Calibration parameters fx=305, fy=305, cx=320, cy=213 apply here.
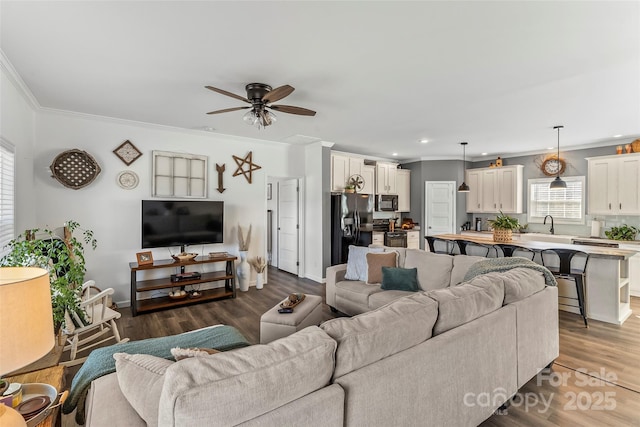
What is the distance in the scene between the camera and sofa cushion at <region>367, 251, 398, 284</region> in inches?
149

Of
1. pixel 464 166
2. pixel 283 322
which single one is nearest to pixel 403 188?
pixel 464 166

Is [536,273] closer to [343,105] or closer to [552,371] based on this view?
[552,371]

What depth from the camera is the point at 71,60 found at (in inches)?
100

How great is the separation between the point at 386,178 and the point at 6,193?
6265 millimetres

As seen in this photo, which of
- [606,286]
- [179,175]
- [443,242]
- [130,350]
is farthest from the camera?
[443,242]

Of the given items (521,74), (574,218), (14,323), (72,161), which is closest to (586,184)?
(574,218)

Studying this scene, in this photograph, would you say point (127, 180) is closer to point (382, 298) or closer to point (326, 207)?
point (326, 207)

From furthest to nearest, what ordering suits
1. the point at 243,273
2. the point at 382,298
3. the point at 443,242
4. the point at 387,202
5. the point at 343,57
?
1. the point at 387,202
2. the point at 443,242
3. the point at 243,273
4. the point at 382,298
5. the point at 343,57

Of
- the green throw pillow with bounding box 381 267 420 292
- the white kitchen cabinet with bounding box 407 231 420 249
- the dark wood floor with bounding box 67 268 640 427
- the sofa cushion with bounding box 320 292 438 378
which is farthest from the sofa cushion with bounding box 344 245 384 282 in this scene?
the white kitchen cabinet with bounding box 407 231 420 249

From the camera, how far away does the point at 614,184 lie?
5277 millimetres

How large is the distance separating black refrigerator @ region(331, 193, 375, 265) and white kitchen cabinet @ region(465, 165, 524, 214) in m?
2.99

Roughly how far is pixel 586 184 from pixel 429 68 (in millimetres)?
5247

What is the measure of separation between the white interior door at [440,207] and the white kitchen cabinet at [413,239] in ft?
0.88

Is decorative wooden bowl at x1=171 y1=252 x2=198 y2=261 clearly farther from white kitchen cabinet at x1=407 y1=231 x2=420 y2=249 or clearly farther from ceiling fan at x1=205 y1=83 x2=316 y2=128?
white kitchen cabinet at x1=407 y1=231 x2=420 y2=249
